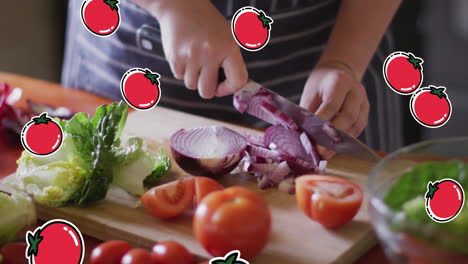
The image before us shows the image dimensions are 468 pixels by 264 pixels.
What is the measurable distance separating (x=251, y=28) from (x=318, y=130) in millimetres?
311

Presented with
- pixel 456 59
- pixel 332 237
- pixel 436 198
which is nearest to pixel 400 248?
pixel 436 198

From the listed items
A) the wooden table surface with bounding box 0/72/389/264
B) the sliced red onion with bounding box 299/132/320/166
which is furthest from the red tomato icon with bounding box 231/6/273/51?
the wooden table surface with bounding box 0/72/389/264

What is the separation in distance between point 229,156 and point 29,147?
1.37 feet

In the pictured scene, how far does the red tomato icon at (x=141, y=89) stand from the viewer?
1.53 metres

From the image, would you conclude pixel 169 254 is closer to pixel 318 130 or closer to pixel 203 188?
pixel 203 188

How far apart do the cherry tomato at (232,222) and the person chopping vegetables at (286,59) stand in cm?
39

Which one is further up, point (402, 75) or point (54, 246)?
point (402, 75)

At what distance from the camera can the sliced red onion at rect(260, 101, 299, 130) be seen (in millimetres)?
1489

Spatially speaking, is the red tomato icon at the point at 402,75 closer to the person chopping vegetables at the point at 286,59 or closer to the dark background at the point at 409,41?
the person chopping vegetables at the point at 286,59

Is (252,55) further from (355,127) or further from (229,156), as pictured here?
(229,156)

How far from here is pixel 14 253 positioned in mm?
1129

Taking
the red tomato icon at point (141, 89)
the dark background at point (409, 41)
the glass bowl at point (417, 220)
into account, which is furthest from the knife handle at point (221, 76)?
the dark background at point (409, 41)

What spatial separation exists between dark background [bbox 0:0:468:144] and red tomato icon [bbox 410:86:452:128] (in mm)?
537

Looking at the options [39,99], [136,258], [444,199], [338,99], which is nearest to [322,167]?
[338,99]
